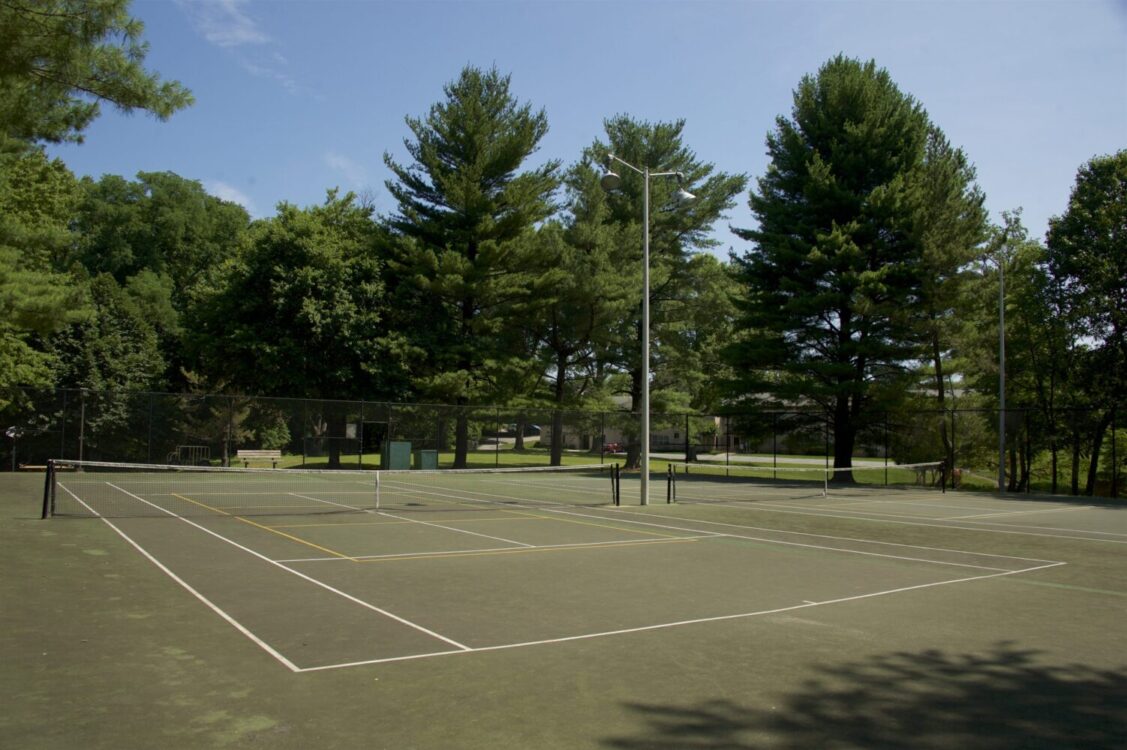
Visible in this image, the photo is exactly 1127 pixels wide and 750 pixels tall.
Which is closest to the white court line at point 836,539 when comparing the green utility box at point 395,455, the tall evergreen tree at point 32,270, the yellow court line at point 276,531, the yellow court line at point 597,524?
the yellow court line at point 597,524

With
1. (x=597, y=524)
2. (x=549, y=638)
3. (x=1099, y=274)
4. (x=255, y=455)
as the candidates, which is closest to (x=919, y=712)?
(x=549, y=638)

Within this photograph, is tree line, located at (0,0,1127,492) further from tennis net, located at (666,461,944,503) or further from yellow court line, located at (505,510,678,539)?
yellow court line, located at (505,510,678,539)

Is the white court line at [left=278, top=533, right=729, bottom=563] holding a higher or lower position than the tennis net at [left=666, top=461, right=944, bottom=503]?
higher

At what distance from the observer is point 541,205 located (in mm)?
42188

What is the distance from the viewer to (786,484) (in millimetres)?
32906

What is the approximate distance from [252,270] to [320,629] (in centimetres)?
3590

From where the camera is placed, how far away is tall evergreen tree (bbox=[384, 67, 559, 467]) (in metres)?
39.6

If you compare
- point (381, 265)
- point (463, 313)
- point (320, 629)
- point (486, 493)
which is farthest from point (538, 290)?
point (320, 629)

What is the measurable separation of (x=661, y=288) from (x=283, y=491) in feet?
93.1

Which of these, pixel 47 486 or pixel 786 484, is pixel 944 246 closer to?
Result: pixel 786 484

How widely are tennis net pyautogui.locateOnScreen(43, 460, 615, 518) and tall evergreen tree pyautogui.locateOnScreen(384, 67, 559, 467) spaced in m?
8.51

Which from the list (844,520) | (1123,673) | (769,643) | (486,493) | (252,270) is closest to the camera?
(1123,673)

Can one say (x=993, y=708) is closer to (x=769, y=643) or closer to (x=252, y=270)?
(x=769, y=643)

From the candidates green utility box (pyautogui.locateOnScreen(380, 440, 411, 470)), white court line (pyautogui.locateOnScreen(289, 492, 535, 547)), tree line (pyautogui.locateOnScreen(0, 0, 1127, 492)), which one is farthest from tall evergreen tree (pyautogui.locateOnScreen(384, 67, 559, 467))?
white court line (pyautogui.locateOnScreen(289, 492, 535, 547))
